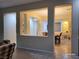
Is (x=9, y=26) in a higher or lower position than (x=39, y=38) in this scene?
higher

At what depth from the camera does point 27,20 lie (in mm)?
8844

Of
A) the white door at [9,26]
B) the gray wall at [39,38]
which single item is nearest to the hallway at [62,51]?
the gray wall at [39,38]

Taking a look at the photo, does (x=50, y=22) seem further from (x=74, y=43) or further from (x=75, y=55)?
(x=75, y=55)

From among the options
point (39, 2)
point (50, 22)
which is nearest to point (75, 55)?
point (50, 22)

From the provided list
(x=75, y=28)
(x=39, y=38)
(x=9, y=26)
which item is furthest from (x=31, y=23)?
(x=75, y=28)

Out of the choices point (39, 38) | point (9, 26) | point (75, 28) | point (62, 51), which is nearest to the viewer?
point (75, 28)

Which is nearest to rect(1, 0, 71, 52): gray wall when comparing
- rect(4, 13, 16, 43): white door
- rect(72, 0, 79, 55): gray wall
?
rect(72, 0, 79, 55): gray wall

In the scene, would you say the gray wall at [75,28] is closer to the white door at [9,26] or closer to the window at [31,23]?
the window at [31,23]

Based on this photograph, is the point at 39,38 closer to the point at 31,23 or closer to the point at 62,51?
the point at 62,51

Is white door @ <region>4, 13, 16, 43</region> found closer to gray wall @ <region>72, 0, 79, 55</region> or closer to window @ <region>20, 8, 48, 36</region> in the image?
window @ <region>20, 8, 48, 36</region>

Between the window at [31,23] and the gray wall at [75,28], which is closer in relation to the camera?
the gray wall at [75,28]

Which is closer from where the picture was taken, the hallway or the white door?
the hallway

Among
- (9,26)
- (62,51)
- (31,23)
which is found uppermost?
(31,23)

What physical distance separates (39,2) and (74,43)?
9.29 feet
